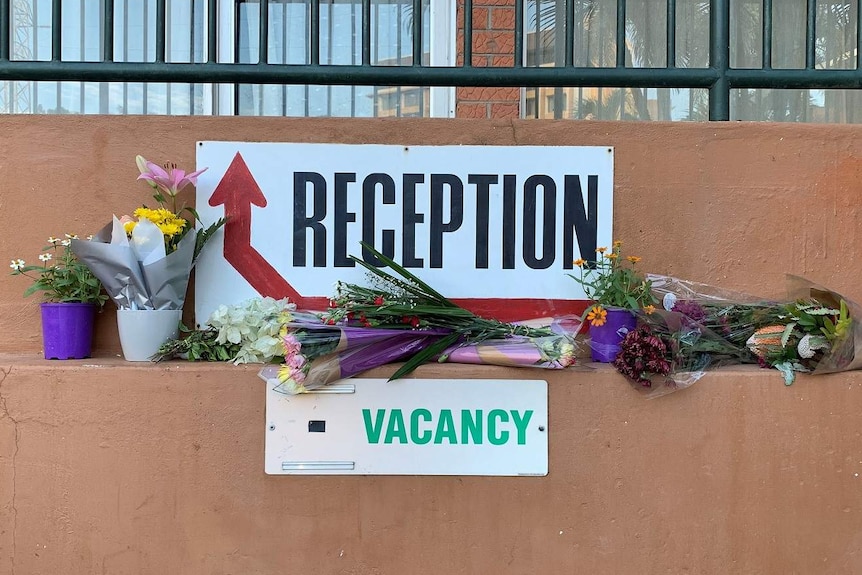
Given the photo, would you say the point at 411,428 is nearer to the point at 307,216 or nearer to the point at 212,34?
the point at 307,216

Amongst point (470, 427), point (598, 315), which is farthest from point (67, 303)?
point (598, 315)

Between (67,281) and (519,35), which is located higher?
(519,35)

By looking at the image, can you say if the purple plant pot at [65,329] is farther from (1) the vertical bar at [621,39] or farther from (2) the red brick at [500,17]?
(2) the red brick at [500,17]

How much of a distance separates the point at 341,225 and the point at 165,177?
0.61m

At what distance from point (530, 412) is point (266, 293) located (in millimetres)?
1016

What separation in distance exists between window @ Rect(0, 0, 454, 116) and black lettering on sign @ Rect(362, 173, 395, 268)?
1.72 metres

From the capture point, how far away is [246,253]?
262 cm

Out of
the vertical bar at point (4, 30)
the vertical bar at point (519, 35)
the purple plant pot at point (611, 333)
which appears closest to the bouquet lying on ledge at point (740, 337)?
the purple plant pot at point (611, 333)

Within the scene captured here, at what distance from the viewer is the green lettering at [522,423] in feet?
7.95

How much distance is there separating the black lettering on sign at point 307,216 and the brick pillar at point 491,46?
1869mm

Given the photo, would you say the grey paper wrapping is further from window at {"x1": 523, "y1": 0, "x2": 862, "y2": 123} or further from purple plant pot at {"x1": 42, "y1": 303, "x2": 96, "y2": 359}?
window at {"x1": 523, "y1": 0, "x2": 862, "y2": 123}

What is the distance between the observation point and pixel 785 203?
8.78 ft

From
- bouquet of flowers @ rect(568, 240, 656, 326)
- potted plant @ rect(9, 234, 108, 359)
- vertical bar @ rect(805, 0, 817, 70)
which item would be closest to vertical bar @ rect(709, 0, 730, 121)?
vertical bar @ rect(805, 0, 817, 70)

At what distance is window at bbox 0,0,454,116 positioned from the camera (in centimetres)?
412
